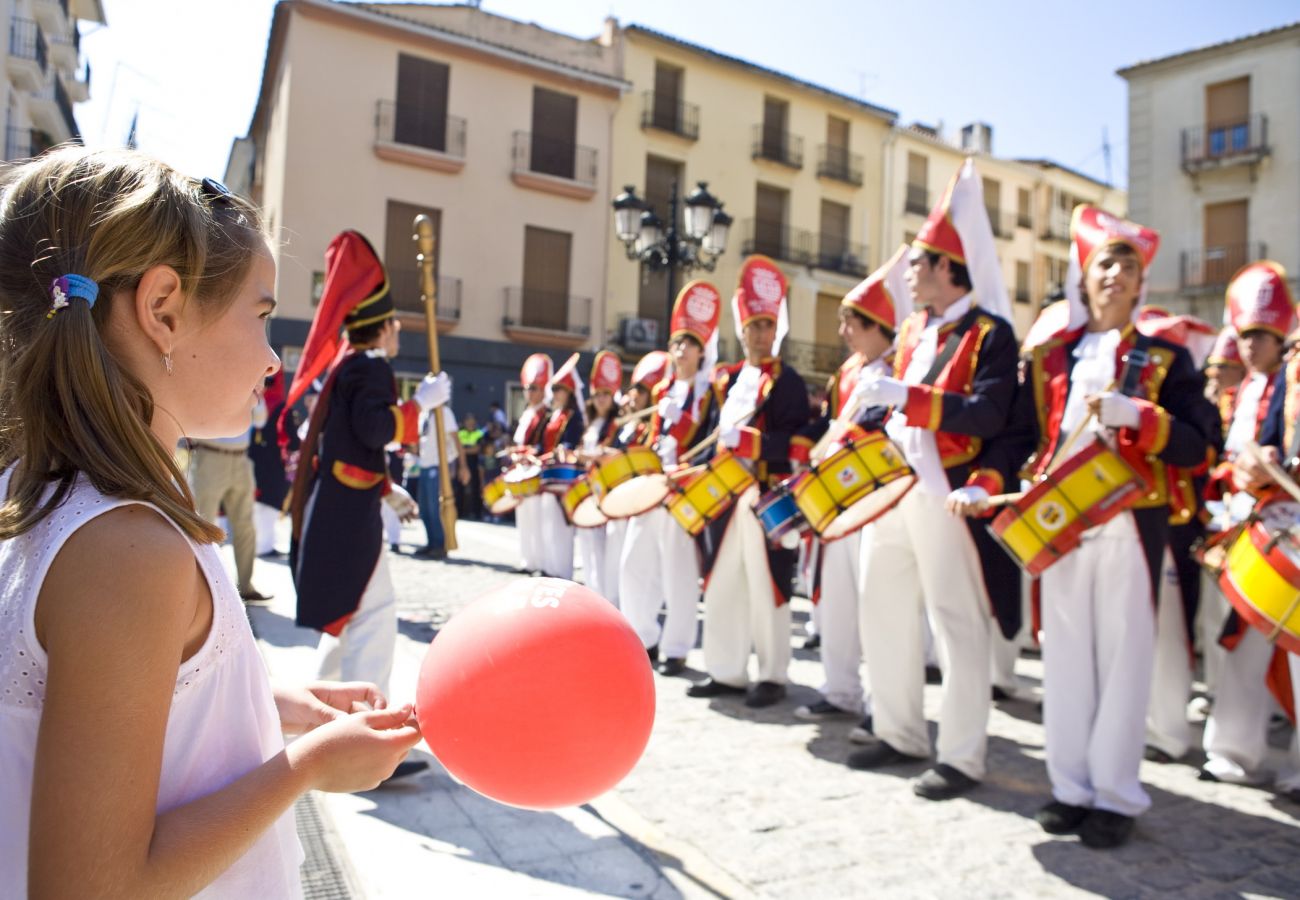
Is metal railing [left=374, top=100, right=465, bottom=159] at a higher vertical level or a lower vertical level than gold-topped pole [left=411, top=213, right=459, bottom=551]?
higher

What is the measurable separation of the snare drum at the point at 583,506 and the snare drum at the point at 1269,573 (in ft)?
15.3

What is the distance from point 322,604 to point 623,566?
3304 millimetres

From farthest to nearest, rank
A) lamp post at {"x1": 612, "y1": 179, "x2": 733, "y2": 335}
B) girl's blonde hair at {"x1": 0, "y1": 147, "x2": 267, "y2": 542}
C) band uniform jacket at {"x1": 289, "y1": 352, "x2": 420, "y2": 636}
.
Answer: lamp post at {"x1": 612, "y1": 179, "x2": 733, "y2": 335}
band uniform jacket at {"x1": 289, "y1": 352, "x2": 420, "y2": 636}
girl's blonde hair at {"x1": 0, "y1": 147, "x2": 267, "y2": 542}

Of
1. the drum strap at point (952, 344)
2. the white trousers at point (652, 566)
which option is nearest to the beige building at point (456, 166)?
the white trousers at point (652, 566)

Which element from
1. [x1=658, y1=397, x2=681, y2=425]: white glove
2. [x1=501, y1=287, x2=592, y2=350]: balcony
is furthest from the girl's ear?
[x1=501, y1=287, x2=592, y2=350]: balcony

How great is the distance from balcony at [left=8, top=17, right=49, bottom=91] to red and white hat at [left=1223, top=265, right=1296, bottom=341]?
27.8 meters

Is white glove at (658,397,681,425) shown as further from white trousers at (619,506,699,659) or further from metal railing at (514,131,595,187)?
metal railing at (514,131,595,187)

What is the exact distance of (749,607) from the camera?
6.20m

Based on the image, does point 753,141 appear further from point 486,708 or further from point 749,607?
point 486,708

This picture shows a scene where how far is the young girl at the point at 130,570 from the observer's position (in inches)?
42.4

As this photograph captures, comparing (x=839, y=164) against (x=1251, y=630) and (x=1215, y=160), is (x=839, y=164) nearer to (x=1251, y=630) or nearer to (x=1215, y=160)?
(x=1215, y=160)

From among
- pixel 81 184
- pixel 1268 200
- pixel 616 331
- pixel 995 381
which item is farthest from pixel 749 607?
pixel 1268 200

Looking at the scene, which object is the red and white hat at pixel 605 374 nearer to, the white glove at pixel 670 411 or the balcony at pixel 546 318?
the white glove at pixel 670 411

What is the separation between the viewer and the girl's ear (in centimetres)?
128
